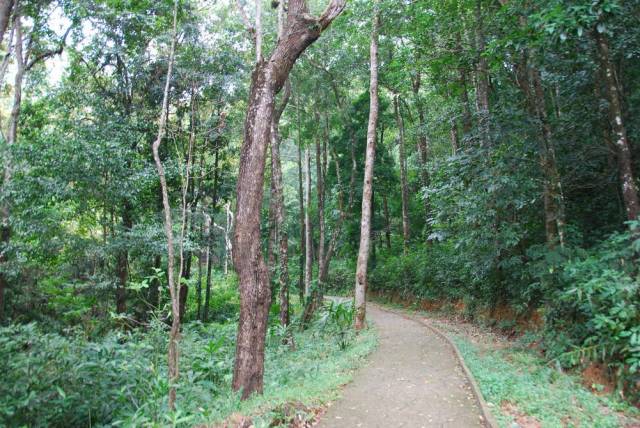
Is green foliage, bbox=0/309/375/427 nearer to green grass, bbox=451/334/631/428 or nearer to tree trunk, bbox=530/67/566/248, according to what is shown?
green grass, bbox=451/334/631/428

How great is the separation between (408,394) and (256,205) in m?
3.76

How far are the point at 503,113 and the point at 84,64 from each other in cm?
1354

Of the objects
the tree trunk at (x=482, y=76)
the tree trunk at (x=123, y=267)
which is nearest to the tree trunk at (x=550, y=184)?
the tree trunk at (x=482, y=76)

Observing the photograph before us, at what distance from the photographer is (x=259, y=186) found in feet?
20.2

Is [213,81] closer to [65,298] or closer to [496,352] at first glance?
[65,298]

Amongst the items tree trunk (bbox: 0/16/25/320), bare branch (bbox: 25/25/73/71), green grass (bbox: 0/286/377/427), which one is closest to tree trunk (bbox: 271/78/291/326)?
green grass (bbox: 0/286/377/427)

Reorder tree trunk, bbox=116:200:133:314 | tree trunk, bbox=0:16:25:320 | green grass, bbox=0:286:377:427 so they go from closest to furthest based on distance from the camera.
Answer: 1. green grass, bbox=0:286:377:427
2. tree trunk, bbox=0:16:25:320
3. tree trunk, bbox=116:200:133:314

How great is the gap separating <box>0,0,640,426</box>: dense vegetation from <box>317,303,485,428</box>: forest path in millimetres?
1017

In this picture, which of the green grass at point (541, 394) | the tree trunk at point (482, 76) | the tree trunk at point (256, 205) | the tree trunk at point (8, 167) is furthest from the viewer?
the tree trunk at point (8, 167)

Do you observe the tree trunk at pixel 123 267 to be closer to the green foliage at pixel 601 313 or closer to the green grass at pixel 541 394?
the green grass at pixel 541 394

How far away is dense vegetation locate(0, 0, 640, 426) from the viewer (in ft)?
19.8

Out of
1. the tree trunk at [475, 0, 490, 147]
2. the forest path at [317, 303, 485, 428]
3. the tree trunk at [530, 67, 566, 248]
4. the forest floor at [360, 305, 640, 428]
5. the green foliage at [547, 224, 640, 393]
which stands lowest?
the forest path at [317, 303, 485, 428]

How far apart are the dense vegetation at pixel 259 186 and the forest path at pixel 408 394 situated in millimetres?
1017

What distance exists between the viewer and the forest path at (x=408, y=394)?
219 inches
